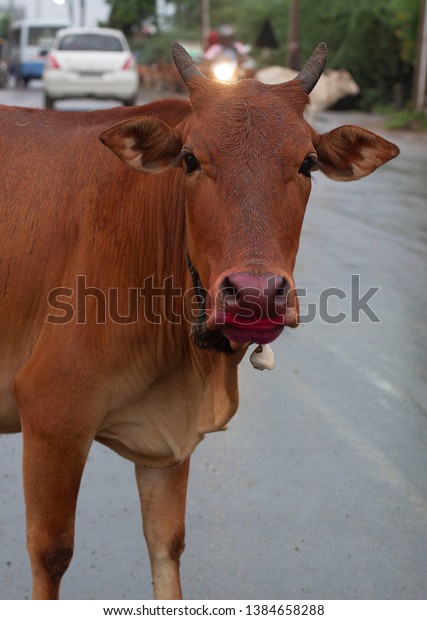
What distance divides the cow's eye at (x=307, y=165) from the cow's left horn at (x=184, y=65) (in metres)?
0.49

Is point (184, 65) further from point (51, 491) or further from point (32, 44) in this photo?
point (32, 44)

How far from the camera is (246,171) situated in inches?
132

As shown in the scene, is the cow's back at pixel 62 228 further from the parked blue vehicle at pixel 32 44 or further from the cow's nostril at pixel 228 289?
the parked blue vehicle at pixel 32 44

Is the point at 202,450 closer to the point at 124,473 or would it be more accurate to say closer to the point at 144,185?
the point at 124,473

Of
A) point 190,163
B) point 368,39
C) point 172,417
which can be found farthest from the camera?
point 368,39

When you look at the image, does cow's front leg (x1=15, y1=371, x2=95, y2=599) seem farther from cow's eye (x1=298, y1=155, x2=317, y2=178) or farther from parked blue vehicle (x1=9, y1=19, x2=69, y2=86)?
parked blue vehicle (x1=9, y1=19, x2=69, y2=86)

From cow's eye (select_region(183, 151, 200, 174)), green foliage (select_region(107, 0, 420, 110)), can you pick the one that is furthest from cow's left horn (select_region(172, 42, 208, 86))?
green foliage (select_region(107, 0, 420, 110))

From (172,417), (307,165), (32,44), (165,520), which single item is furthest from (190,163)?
(32,44)

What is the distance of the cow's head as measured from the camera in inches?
124

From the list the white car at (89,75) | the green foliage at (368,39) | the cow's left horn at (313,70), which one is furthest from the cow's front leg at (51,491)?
the green foliage at (368,39)

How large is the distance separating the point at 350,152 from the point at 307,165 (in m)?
0.30

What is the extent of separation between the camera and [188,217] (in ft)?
11.8

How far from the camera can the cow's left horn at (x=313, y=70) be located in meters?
3.72

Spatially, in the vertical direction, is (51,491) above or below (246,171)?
below
